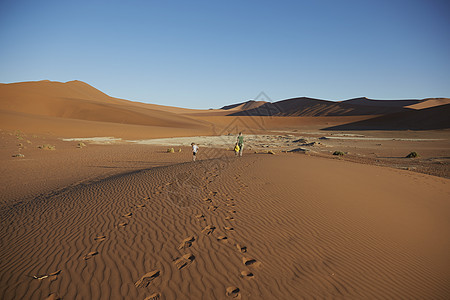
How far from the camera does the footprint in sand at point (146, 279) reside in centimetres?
362

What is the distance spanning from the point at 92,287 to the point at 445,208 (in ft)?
34.3

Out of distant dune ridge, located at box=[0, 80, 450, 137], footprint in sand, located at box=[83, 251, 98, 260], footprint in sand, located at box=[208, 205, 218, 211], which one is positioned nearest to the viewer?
footprint in sand, located at box=[83, 251, 98, 260]

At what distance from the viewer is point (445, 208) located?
25.4 feet

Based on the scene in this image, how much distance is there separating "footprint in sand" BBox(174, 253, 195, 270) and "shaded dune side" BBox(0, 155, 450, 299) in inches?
1.2

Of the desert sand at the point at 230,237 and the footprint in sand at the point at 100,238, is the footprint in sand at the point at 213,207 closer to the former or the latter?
the desert sand at the point at 230,237

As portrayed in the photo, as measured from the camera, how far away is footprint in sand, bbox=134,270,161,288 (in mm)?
3616

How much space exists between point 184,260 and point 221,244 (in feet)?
2.81

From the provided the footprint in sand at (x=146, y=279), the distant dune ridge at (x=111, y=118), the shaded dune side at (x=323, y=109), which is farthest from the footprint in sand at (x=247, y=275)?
the shaded dune side at (x=323, y=109)

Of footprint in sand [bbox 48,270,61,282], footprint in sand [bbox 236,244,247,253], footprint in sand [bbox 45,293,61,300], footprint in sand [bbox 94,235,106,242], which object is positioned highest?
footprint in sand [bbox 94,235,106,242]

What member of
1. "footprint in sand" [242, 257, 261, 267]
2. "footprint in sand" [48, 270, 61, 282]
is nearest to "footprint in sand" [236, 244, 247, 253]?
"footprint in sand" [242, 257, 261, 267]

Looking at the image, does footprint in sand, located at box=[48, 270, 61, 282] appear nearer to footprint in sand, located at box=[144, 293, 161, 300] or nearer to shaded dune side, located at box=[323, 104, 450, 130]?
footprint in sand, located at box=[144, 293, 161, 300]

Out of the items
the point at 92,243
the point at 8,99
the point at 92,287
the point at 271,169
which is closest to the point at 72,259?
the point at 92,243

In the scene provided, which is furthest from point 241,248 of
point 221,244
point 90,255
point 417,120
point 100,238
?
point 417,120

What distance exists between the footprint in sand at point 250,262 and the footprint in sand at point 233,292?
0.61 metres
